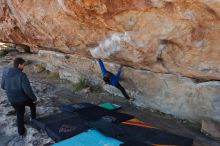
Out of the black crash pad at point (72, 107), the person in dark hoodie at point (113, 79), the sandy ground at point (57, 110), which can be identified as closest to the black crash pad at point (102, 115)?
the black crash pad at point (72, 107)

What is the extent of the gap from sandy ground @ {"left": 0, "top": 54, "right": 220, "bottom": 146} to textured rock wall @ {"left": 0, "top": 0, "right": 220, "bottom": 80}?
101cm

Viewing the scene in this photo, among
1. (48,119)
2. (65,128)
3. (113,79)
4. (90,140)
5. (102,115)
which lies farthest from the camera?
(113,79)

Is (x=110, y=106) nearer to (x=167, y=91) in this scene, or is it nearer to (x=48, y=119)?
(x=167, y=91)

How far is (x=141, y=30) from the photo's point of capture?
6.10m

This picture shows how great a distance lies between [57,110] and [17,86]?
1.50m

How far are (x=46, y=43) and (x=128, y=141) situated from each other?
16.8 feet

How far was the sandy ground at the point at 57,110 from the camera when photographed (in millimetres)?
5884

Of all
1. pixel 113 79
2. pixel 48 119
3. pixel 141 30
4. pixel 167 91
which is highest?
pixel 141 30

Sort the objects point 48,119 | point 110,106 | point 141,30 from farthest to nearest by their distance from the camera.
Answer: point 110,106
point 48,119
point 141,30

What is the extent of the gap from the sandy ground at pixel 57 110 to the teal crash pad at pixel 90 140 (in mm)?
463

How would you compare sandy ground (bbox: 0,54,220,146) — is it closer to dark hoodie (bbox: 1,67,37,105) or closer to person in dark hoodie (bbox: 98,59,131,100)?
person in dark hoodie (bbox: 98,59,131,100)

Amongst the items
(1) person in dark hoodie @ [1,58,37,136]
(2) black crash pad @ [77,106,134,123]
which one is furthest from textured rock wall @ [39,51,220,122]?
(1) person in dark hoodie @ [1,58,37,136]

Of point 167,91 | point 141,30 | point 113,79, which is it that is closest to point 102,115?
point 113,79

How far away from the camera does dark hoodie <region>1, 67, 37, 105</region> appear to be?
19.0 feet
